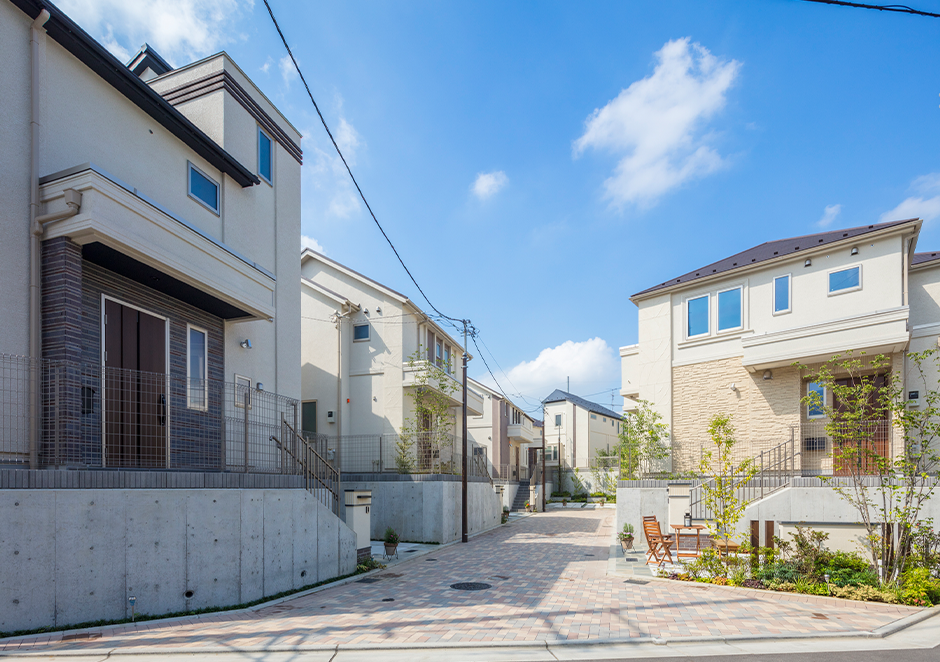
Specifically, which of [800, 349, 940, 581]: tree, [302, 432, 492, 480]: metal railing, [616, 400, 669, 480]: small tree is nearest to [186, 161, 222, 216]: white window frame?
[302, 432, 492, 480]: metal railing

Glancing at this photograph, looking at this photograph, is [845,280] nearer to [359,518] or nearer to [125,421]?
[359,518]

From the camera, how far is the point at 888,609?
8766 mm

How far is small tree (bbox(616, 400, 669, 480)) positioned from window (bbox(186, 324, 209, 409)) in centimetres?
1190

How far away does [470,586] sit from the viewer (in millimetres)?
10680

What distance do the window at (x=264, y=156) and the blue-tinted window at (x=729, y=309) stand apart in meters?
13.8

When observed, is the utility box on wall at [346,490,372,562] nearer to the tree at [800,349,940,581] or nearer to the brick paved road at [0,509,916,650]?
the brick paved road at [0,509,916,650]

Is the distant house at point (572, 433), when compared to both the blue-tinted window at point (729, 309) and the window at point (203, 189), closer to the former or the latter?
the blue-tinted window at point (729, 309)

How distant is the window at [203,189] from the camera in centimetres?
1208

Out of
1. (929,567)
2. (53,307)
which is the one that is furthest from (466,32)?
(929,567)

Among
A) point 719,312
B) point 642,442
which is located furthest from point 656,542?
point 719,312

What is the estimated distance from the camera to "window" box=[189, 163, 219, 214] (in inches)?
476

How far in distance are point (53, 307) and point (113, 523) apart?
3.27 metres

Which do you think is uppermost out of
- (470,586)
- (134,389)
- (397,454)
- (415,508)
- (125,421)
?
(134,389)

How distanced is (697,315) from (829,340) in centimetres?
434
